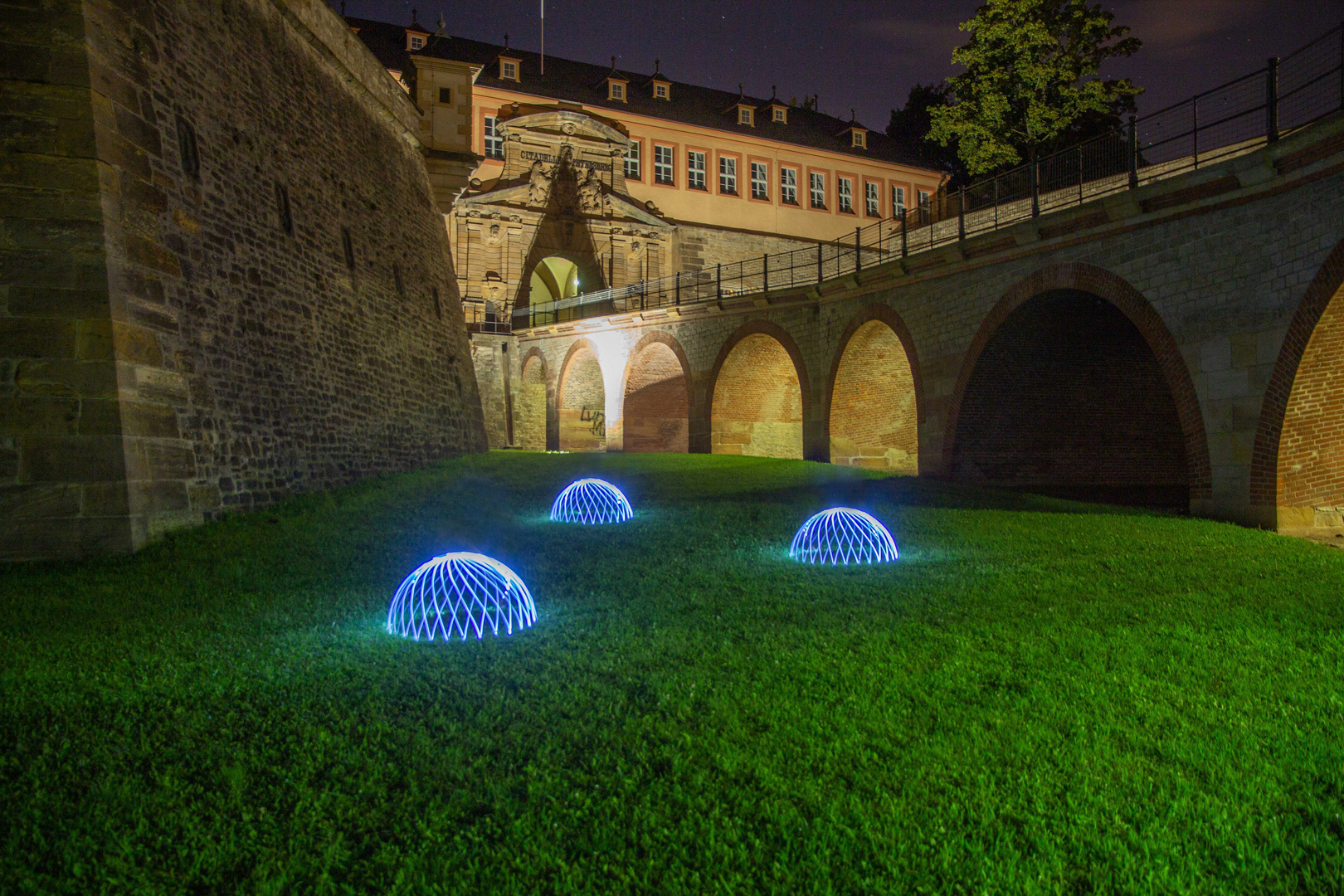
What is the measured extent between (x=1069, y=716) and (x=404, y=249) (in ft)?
58.8

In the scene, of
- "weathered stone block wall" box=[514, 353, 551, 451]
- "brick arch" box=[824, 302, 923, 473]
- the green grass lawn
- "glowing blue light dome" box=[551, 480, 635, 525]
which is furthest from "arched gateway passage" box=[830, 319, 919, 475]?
"weathered stone block wall" box=[514, 353, 551, 451]

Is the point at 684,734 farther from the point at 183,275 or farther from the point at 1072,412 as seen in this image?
the point at 1072,412

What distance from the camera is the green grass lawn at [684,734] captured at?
10.2ft

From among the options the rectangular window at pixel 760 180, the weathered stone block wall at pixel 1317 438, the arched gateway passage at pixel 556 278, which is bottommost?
the weathered stone block wall at pixel 1317 438

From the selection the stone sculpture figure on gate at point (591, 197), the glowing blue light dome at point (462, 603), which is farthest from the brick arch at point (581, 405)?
the glowing blue light dome at point (462, 603)

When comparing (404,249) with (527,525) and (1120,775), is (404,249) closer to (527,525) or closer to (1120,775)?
(527,525)

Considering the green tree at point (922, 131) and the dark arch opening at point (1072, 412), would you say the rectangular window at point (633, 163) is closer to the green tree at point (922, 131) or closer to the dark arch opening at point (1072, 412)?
the green tree at point (922, 131)

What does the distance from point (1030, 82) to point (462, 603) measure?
106 ft

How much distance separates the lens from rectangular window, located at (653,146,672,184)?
41.3m

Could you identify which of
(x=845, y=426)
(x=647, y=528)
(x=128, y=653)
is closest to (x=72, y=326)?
(x=128, y=653)

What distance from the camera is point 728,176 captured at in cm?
4291

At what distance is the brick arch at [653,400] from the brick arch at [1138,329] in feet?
45.5

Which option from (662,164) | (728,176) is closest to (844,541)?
(662,164)

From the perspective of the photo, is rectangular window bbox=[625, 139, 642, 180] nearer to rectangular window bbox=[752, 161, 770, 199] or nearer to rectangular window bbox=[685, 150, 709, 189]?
rectangular window bbox=[685, 150, 709, 189]
